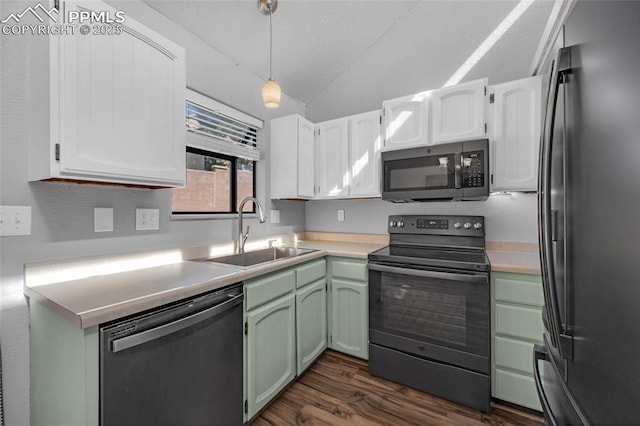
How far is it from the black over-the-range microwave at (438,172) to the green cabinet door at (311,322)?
0.95 metres

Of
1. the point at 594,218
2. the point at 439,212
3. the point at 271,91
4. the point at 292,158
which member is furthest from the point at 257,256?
the point at 594,218

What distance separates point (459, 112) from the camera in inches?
79.4

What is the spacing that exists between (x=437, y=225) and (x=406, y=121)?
2.98 feet

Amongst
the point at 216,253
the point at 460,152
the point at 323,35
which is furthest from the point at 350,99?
the point at 216,253

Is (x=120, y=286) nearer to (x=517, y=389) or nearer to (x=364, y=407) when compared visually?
(x=364, y=407)

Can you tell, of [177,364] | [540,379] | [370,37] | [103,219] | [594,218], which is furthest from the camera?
[370,37]

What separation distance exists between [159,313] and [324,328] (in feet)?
4.77

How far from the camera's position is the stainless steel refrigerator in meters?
0.48

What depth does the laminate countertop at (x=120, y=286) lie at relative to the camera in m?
0.94

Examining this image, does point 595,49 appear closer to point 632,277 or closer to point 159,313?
point 632,277

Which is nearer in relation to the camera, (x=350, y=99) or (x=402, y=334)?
(x=402, y=334)

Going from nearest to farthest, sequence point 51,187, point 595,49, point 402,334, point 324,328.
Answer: point 595,49, point 51,187, point 402,334, point 324,328

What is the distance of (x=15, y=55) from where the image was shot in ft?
3.88

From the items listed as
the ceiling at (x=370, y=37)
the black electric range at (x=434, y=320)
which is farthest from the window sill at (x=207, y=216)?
the ceiling at (x=370, y=37)
